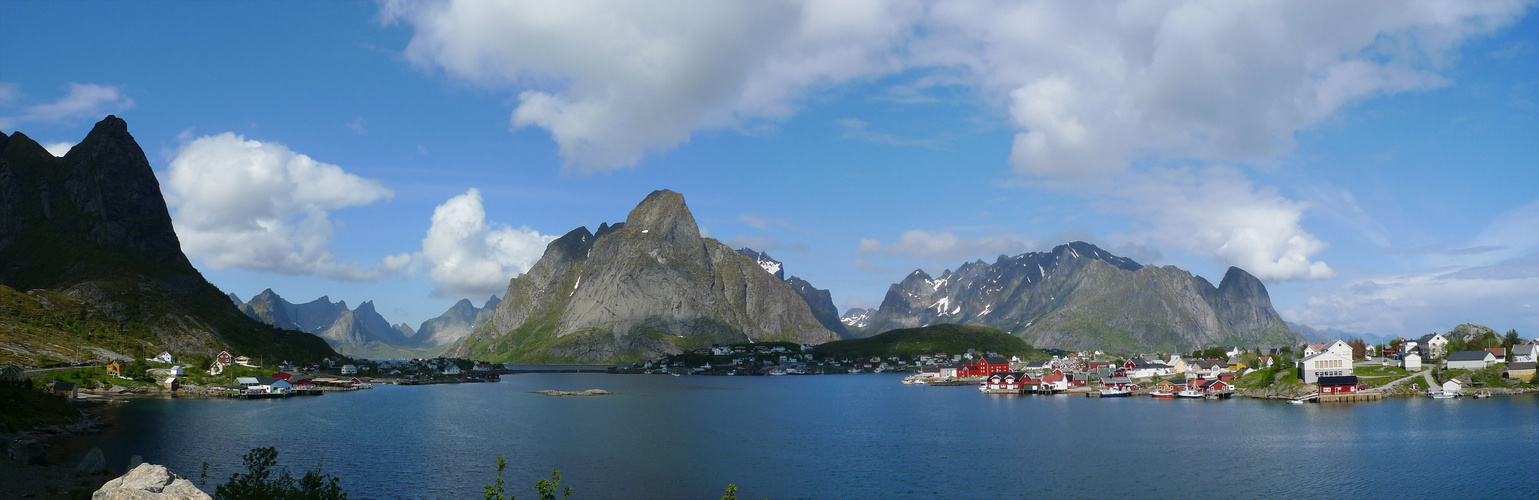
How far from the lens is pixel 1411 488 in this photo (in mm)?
53875

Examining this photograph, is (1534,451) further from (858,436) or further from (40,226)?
(40,226)

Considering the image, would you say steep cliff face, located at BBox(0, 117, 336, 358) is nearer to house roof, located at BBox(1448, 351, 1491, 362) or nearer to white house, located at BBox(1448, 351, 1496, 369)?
white house, located at BBox(1448, 351, 1496, 369)

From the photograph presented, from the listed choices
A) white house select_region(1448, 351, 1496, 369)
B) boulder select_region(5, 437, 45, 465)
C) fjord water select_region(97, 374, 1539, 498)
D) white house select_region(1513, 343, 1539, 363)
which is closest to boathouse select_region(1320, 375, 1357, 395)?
fjord water select_region(97, 374, 1539, 498)

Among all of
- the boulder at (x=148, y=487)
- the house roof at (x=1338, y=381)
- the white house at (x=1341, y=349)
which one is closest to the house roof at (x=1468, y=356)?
the white house at (x=1341, y=349)

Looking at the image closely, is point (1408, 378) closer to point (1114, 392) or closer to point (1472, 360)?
point (1472, 360)

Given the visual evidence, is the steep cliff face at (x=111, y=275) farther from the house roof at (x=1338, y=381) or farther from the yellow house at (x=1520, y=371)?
the yellow house at (x=1520, y=371)

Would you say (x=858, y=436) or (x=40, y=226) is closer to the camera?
(x=858, y=436)

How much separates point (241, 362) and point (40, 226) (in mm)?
80782

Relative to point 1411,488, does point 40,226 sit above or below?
above

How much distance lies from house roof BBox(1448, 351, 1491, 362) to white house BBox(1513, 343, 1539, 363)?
146 inches

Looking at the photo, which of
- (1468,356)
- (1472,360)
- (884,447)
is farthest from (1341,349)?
(884,447)

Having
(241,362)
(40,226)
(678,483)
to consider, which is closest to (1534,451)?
(678,483)

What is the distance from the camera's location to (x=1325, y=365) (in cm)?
12244

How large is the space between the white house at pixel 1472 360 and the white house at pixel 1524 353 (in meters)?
2.97
